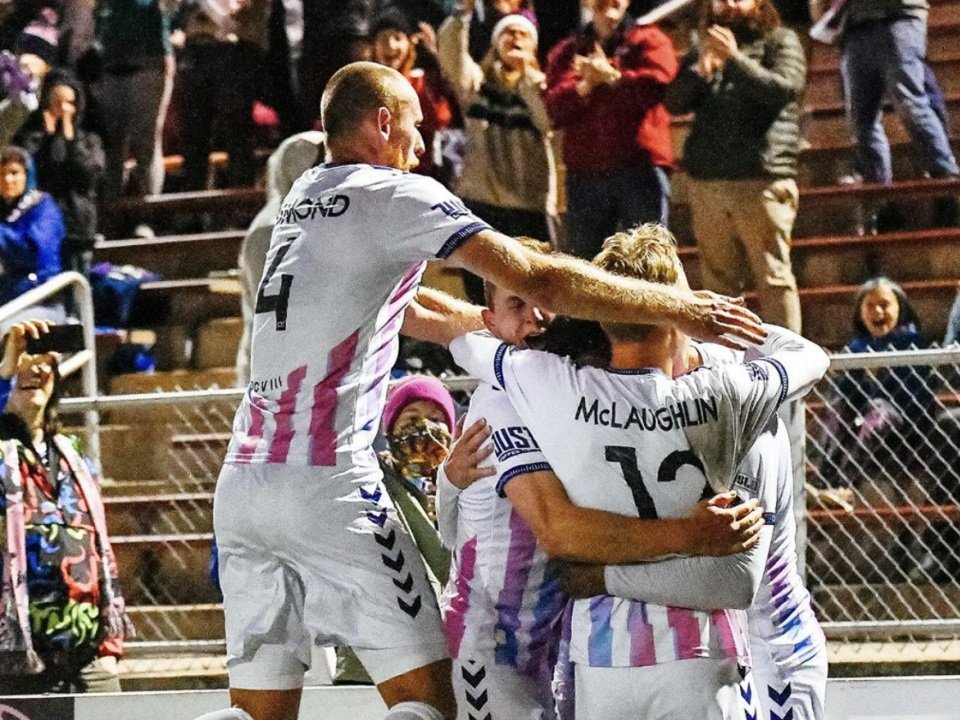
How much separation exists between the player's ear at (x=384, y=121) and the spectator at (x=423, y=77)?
173 inches

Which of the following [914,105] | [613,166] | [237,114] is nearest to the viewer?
[613,166]

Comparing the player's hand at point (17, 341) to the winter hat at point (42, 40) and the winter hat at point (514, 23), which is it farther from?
the winter hat at point (42, 40)

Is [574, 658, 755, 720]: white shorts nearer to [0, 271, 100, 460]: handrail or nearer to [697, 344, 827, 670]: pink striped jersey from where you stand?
[697, 344, 827, 670]: pink striped jersey

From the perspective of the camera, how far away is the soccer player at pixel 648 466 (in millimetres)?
3830

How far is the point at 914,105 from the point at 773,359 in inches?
202

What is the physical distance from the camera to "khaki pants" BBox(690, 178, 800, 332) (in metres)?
8.07

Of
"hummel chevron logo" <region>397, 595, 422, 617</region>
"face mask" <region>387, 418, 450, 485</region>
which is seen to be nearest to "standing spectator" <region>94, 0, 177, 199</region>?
"face mask" <region>387, 418, 450, 485</region>

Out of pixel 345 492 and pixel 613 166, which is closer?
pixel 345 492

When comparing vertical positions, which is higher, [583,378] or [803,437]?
[583,378]

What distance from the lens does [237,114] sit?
1052 cm

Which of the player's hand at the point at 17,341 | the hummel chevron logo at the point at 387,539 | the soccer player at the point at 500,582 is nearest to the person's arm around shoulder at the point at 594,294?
the soccer player at the point at 500,582

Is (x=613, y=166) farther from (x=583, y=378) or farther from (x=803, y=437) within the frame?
(x=583, y=378)

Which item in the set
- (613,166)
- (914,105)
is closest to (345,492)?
(613,166)

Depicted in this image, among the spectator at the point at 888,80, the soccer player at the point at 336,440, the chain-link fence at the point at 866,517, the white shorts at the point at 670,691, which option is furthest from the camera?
the spectator at the point at 888,80
